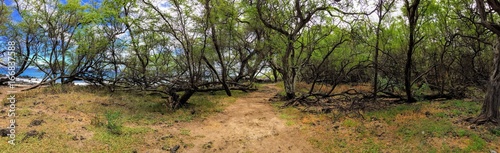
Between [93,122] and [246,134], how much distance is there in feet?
15.9

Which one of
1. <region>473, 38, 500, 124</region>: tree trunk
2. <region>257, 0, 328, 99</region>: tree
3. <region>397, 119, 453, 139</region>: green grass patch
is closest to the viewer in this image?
<region>397, 119, 453, 139</region>: green grass patch

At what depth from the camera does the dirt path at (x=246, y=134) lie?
7.59m

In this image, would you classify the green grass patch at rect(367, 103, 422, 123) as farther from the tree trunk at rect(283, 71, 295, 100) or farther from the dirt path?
the tree trunk at rect(283, 71, 295, 100)

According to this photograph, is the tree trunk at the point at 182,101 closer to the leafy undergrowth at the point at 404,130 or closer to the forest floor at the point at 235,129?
the forest floor at the point at 235,129

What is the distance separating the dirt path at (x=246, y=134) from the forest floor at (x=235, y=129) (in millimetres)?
28

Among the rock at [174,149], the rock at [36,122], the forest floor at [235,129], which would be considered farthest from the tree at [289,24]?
the rock at [36,122]

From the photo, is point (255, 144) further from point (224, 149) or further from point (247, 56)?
point (247, 56)

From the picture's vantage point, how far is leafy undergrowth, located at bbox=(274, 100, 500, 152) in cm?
670

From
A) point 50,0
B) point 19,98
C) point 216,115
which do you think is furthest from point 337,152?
point 50,0

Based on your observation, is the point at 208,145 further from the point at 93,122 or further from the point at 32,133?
the point at 32,133

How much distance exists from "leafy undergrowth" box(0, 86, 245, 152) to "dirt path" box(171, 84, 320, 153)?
2.72 feet

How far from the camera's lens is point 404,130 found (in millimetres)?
7910

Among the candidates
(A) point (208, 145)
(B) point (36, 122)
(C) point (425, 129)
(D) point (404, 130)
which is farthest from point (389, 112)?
(B) point (36, 122)

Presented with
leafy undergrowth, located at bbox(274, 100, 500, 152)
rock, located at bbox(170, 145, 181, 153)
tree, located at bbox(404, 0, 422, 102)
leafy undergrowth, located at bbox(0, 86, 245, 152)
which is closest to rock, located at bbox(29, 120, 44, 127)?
leafy undergrowth, located at bbox(0, 86, 245, 152)
